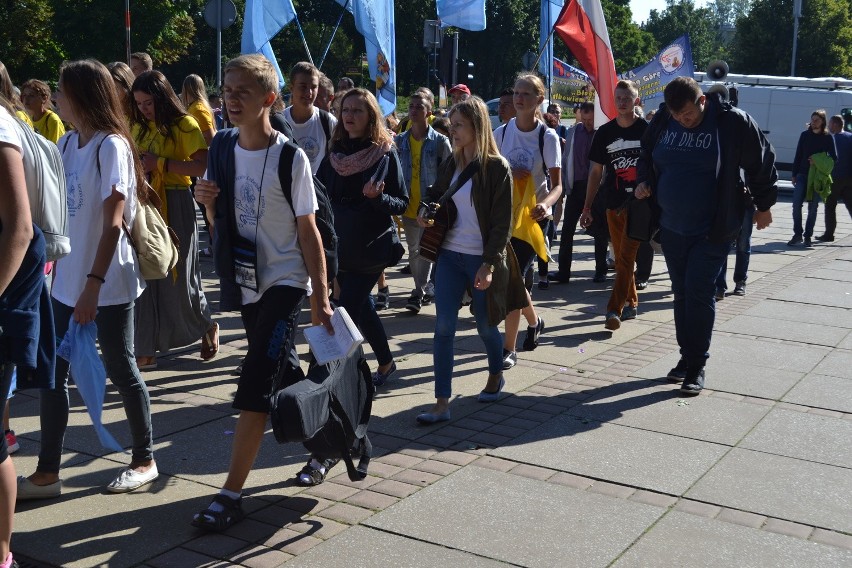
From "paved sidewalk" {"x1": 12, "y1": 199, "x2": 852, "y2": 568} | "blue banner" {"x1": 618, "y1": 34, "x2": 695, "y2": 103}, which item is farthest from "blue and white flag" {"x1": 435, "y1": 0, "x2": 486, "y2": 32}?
"paved sidewalk" {"x1": 12, "y1": 199, "x2": 852, "y2": 568}

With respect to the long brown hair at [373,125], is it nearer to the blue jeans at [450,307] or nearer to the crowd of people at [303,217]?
the crowd of people at [303,217]

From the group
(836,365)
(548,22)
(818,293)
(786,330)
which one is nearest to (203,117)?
(836,365)

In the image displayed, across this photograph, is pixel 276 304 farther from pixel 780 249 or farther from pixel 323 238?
pixel 780 249

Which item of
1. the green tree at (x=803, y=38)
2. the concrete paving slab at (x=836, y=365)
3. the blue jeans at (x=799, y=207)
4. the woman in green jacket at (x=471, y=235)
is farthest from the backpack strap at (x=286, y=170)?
the green tree at (x=803, y=38)

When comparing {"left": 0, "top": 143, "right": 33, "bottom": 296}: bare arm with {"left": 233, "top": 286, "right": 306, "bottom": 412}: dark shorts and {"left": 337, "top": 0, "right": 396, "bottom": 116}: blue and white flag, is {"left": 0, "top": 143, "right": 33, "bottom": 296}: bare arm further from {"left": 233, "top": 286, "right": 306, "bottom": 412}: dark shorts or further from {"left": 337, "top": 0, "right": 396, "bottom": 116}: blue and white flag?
{"left": 337, "top": 0, "right": 396, "bottom": 116}: blue and white flag

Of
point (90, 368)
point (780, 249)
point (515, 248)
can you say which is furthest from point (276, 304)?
point (780, 249)

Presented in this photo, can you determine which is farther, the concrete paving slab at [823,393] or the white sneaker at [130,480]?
the concrete paving slab at [823,393]

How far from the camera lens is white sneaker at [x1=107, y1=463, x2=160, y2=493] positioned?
4562 millimetres

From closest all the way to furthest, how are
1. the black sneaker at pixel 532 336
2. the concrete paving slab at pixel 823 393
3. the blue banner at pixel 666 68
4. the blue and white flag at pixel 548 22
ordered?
the concrete paving slab at pixel 823 393, the black sneaker at pixel 532 336, the blue and white flag at pixel 548 22, the blue banner at pixel 666 68

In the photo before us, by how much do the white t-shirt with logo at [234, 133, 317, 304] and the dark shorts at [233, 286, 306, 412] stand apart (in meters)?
0.06

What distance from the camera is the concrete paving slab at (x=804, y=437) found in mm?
5355

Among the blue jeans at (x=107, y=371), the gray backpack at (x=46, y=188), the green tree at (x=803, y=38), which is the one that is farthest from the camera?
the green tree at (x=803, y=38)

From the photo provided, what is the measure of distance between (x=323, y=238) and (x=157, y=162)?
2235 mm

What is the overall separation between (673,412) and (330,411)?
2.61 meters
